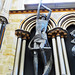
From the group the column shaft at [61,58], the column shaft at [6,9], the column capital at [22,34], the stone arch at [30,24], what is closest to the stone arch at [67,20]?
the stone arch at [30,24]

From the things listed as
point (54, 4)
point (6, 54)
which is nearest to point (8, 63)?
point (6, 54)

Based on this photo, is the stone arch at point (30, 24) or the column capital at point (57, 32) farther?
the stone arch at point (30, 24)

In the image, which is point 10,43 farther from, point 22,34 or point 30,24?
point 30,24

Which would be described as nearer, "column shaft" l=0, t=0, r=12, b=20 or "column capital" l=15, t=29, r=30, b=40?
"column capital" l=15, t=29, r=30, b=40

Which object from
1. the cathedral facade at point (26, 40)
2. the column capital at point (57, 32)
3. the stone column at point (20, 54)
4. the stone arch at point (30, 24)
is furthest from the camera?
the stone arch at point (30, 24)

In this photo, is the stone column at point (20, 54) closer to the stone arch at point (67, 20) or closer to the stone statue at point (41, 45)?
the stone statue at point (41, 45)

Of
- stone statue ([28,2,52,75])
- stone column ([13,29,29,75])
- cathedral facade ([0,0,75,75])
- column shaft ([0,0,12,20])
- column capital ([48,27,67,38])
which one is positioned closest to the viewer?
stone statue ([28,2,52,75])

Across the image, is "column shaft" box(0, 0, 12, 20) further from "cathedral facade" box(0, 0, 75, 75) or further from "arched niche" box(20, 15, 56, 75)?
"arched niche" box(20, 15, 56, 75)

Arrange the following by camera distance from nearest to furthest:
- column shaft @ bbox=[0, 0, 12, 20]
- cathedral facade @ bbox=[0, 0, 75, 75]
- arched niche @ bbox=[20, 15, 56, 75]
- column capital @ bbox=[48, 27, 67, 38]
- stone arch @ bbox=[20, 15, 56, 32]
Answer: cathedral facade @ bbox=[0, 0, 75, 75], arched niche @ bbox=[20, 15, 56, 75], column capital @ bbox=[48, 27, 67, 38], stone arch @ bbox=[20, 15, 56, 32], column shaft @ bbox=[0, 0, 12, 20]

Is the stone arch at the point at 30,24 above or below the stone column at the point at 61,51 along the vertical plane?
above

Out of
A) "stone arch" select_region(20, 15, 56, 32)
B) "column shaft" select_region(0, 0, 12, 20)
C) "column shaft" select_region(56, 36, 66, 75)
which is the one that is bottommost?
"column shaft" select_region(56, 36, 66, 75)

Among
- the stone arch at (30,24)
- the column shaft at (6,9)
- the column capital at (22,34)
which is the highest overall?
the column shaft at (6,9)

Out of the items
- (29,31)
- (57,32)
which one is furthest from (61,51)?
(29,31)

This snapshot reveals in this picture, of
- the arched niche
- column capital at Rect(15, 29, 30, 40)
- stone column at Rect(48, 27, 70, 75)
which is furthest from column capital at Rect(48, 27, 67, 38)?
column capital at Rect(15, 29, 30, 40)
